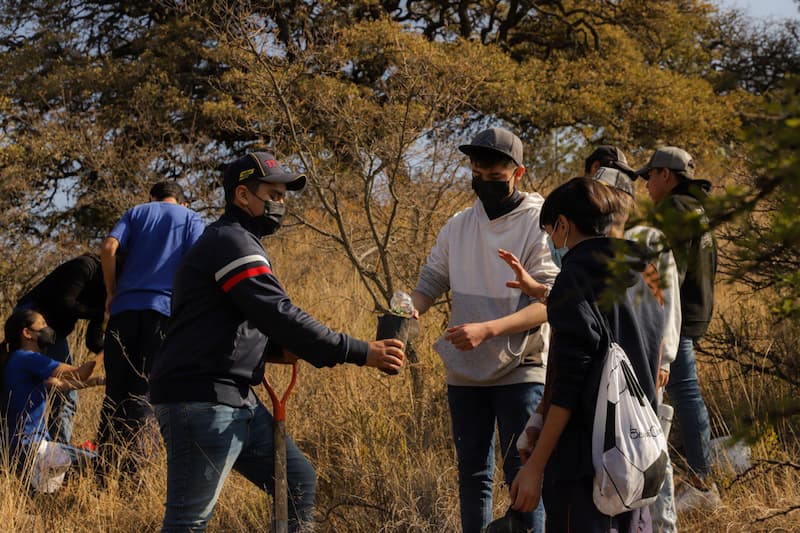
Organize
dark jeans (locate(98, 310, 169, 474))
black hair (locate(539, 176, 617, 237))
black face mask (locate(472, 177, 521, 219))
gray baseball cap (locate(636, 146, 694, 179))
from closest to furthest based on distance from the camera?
black hair (locate(539, 176, 617, 237)) → black face mask (locate(472, 177, 521, 219)) → gray baseball cap (locate(636, 146, 694, 179)) → dark jeans (locate(98, 310, 169, 474))

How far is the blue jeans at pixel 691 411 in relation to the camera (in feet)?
14.9

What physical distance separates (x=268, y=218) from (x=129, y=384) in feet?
8.15

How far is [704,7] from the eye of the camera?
1647 centimetres

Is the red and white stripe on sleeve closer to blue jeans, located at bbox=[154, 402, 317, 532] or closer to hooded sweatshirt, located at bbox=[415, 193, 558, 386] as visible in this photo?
blue jeans, located at bbox=[154, 402, 317, 532]

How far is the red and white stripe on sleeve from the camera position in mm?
3207

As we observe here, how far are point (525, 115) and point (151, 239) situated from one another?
28.4ft

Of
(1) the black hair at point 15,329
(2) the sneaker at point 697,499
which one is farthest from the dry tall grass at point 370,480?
(1) the black hair at point 15,329

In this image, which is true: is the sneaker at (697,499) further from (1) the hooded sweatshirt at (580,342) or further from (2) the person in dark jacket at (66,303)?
(2) the person in dark jacket at (66,303)

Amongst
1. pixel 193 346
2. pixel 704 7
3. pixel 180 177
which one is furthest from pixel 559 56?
pixel 193 346

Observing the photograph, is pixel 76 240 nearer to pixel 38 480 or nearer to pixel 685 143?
pixel 38 480

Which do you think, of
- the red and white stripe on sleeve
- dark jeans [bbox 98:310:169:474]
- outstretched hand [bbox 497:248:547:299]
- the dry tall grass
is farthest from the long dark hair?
outstretched hand [bbox 497:248:547:299]

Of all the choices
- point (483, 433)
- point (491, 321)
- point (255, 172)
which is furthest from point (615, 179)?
point (255, 172)

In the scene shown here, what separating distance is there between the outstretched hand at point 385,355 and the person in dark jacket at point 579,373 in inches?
29.3

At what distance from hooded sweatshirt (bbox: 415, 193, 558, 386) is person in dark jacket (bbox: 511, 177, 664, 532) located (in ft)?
2.42
